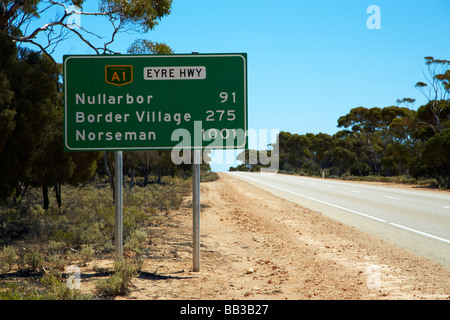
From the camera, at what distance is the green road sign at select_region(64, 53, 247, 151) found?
686cm

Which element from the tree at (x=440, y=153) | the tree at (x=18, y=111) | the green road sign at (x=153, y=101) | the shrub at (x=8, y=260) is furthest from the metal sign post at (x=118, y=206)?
the tree at (x=440, y=153)

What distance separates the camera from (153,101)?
6926mm

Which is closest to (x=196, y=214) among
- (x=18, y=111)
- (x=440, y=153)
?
(x=18, y=111)

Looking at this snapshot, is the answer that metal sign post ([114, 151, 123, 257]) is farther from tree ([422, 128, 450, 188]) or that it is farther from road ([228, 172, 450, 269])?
tree ([422, 128, 450, 188])

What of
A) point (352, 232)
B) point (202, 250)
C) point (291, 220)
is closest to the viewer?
point (202, 250)

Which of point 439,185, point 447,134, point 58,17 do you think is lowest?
point 439,185

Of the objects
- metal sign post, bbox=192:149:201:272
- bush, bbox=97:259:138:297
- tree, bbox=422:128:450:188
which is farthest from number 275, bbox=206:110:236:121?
tree, bbox=422:128:450:188

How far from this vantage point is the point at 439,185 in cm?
3197

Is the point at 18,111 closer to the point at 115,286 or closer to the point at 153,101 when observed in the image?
the point at 153,101

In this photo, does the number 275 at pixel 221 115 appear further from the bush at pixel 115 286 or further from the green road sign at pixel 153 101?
the bush at pixel 115 286
